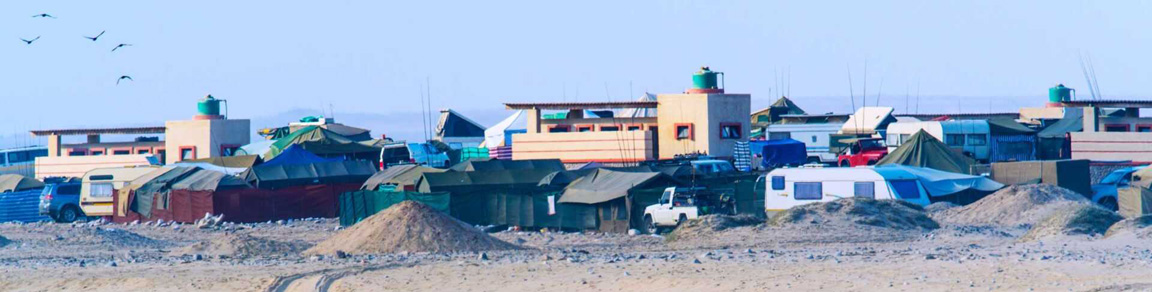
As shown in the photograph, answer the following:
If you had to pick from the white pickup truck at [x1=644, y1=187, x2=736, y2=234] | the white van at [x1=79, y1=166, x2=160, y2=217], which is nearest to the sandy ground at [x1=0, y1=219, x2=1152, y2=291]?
the white pickup truck at [x1=644, y1=187, x2=736, y2=234]

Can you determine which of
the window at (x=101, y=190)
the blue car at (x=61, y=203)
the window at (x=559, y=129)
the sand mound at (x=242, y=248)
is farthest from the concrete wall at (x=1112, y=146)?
the blue car at (x=61, y=203)

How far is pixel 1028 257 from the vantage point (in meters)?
22.8

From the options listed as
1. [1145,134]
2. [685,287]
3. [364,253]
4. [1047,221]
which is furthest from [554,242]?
[1145,134]

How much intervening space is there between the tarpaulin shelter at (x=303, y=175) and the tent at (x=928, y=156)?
1554 cm

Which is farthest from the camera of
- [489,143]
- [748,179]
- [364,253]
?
[489,143]

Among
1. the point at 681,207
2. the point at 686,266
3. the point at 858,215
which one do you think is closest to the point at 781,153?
the point at 681,207

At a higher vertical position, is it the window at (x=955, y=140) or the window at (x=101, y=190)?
the window at (x=955, y=140)

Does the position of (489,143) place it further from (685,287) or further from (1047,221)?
(685,287)

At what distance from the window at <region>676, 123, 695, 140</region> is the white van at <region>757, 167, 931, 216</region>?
21052 mm

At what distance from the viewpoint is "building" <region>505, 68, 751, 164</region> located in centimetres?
5466

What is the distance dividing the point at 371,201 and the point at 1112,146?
958 inches

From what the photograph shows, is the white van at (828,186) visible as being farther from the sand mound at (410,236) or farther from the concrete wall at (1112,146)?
the concrete wall at (1112,146)

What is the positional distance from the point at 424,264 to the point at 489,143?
41442 mm

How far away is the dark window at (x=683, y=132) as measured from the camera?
56378 millimetres
